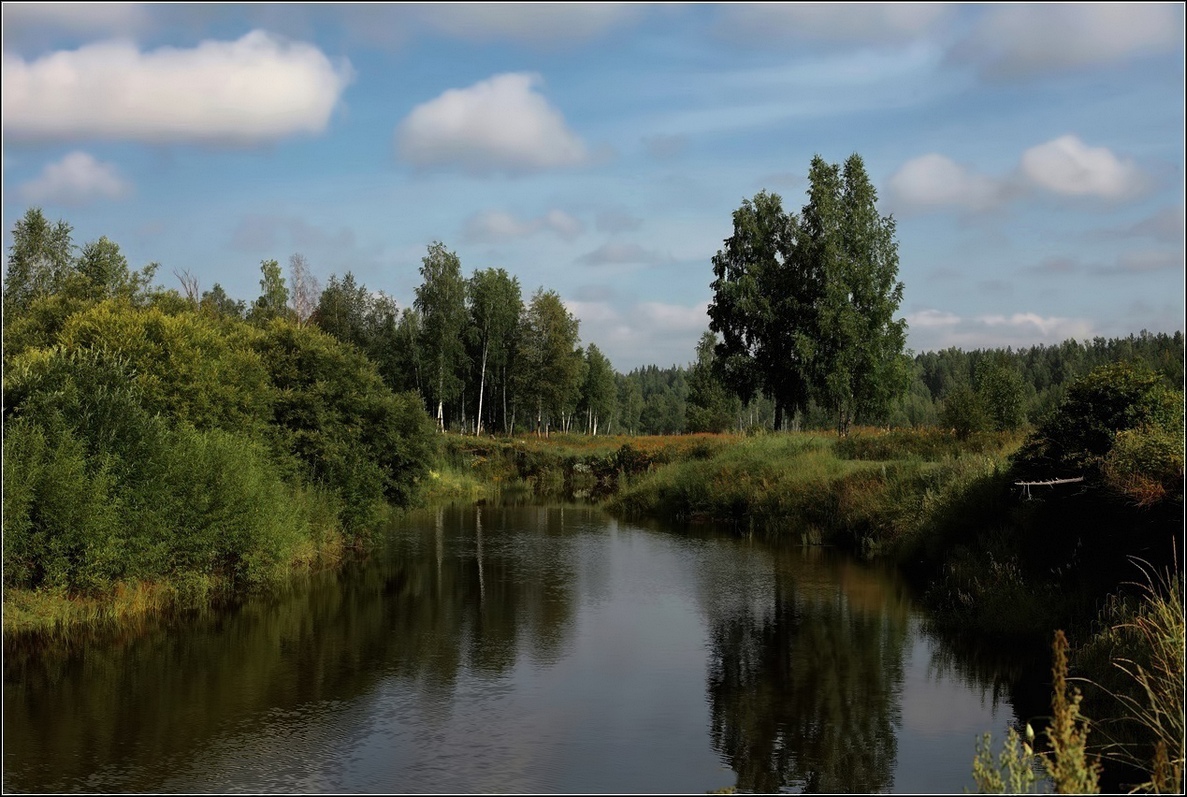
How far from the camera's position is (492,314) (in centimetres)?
8156

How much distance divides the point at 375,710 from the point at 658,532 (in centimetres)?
2409

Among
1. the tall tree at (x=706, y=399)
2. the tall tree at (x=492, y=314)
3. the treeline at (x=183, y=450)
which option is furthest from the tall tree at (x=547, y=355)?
the treeline at (x=183, y=450)

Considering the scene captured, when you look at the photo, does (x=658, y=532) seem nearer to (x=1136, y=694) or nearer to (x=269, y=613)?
(x=269, y=613)

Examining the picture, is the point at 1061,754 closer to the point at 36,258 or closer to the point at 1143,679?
the point at 1143,679

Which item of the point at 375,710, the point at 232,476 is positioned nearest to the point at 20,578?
the point at 232,476

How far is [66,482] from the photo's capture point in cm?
1912

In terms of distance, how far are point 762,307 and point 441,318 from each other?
27.3 metres

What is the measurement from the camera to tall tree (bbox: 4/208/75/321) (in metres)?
53.6

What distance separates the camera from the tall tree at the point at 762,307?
59438mm

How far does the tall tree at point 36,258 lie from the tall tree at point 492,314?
32.4m

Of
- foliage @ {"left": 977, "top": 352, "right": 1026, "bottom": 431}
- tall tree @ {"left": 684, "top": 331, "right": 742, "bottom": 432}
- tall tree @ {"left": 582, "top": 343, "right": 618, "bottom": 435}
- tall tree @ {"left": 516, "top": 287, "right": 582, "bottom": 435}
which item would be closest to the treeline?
tall tree @ {"left": 516, "top": 287, "right": 582, "bottom": 435}

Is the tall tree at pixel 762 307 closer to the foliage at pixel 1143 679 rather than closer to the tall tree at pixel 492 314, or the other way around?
the tall tree at pixel 492 314

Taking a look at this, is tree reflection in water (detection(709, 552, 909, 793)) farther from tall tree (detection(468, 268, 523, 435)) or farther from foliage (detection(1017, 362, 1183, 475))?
tall tree (detection(468, 268, 523, 435))

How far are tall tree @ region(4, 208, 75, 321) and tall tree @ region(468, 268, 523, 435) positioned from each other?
32.4 meters
